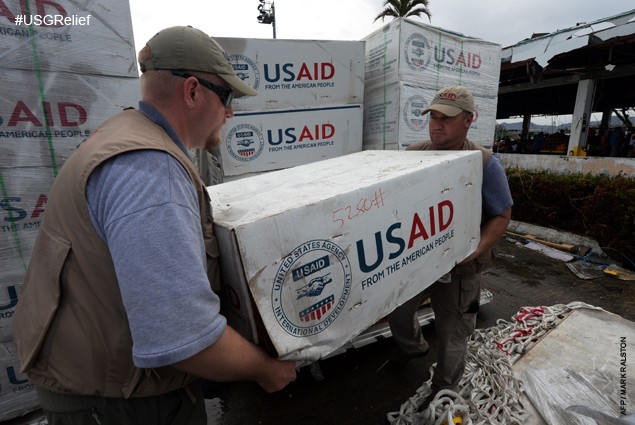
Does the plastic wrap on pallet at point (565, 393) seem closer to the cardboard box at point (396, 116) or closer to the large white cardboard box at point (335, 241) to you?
the large white cardboard box at point (335, 241)

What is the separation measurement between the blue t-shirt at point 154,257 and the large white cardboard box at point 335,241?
0.56 feet

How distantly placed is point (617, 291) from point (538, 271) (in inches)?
31.4

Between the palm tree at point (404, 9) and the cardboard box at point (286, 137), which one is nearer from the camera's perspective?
the cardboard box at point (286, 137)

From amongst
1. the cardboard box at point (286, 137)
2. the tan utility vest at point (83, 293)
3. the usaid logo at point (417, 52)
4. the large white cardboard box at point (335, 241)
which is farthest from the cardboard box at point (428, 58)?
the tan utility vest at point (83, 293)

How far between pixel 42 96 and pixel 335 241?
5.72 ft

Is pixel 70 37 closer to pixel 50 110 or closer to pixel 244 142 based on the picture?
pixel 50 110

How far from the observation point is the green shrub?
4.16m

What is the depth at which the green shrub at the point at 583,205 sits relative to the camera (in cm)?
416

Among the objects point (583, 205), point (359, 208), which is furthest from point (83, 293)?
point (583, 205)

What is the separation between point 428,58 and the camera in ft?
9.35

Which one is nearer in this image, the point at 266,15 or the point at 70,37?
the point at 70,37

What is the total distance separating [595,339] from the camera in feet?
6.77

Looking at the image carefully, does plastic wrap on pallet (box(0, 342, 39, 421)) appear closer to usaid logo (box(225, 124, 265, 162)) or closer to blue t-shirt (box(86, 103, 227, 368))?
usaid logo (box(225, 124, 265, 162))

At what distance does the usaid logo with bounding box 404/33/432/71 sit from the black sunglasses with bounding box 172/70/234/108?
224 cm
